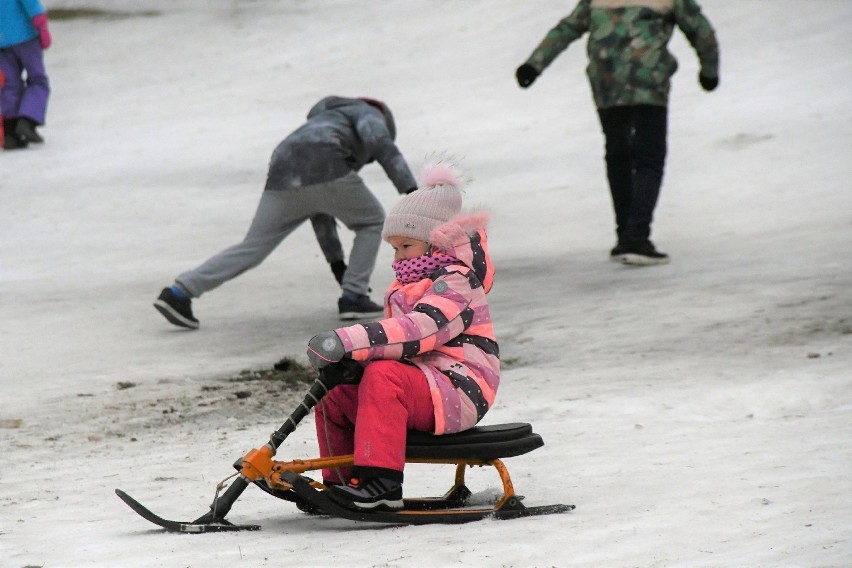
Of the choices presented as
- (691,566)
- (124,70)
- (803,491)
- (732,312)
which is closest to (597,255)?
(732,312)

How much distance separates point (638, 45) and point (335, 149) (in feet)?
7.61

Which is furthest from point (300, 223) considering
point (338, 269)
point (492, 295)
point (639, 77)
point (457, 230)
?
point (457, 230)

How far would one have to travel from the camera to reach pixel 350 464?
4355 mm

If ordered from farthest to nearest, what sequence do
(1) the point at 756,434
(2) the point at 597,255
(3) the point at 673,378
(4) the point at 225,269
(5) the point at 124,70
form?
(5) the point at 124,70 < (2) the point at 597,255 < (4) the point at 225,269 < (3) the point at 673,378 < (1) the point at 756,434

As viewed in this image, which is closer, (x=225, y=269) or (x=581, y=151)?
(x=225, y=269)

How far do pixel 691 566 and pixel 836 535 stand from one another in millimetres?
483

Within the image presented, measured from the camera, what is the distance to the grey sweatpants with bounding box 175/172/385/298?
804 cm

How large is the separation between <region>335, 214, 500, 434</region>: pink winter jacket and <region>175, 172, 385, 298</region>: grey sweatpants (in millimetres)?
3394

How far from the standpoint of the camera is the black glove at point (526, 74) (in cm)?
940

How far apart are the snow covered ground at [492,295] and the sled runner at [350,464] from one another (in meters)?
0.08

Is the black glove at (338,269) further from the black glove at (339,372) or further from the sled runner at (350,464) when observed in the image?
the black glove at (339,372)

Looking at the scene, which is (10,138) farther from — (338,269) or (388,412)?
(388,412)

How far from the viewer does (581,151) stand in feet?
43.0

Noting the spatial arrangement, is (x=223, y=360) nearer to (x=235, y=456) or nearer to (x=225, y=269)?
(x=225, y=269)
